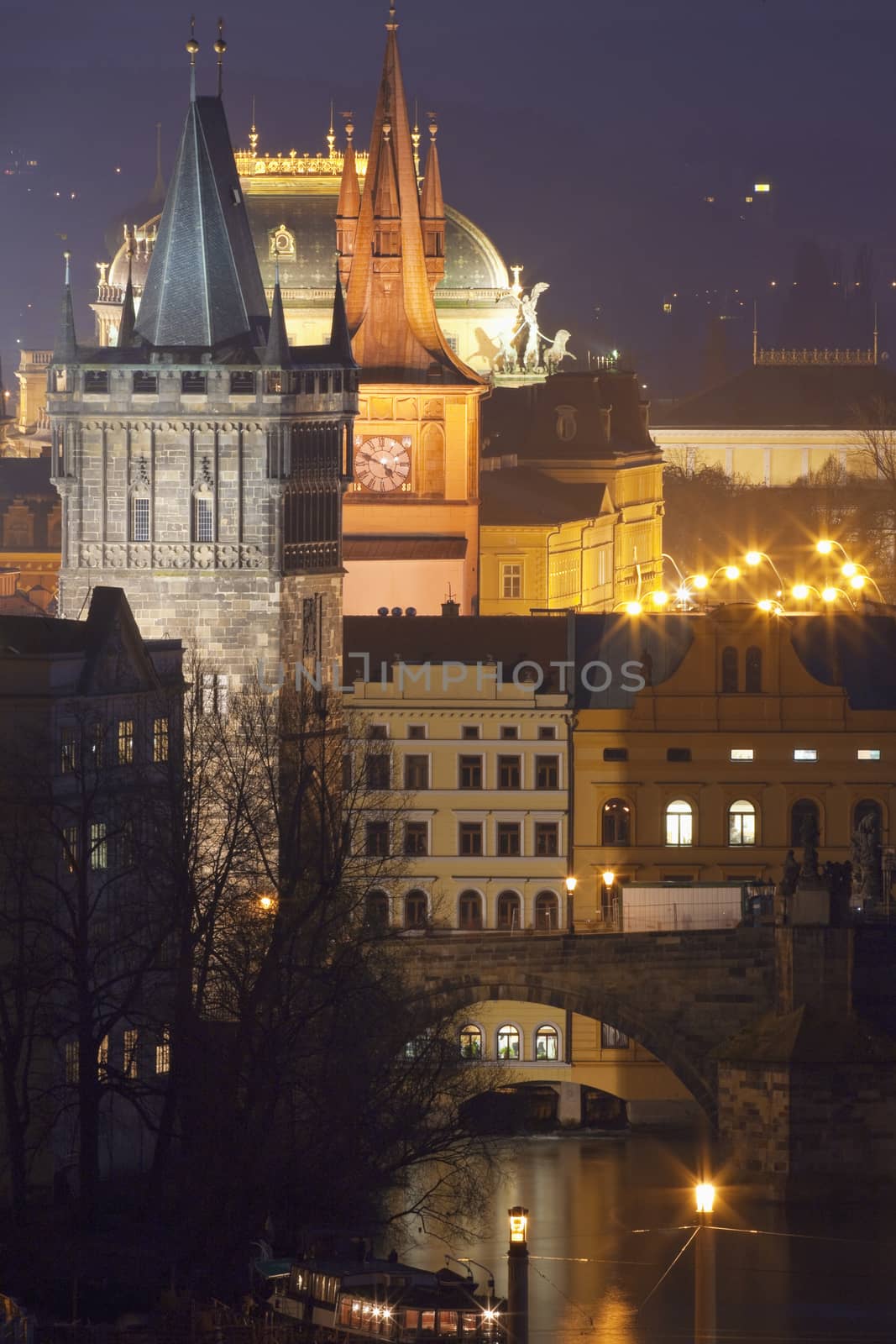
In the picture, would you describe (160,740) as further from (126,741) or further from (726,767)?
(726,767)

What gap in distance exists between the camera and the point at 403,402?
183500mm

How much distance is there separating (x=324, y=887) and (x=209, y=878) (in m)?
2.83

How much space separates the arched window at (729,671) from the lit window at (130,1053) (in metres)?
32.2

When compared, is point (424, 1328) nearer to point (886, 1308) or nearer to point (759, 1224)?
point (886, 1308)

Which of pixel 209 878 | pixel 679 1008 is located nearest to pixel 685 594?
pixel 679 1008

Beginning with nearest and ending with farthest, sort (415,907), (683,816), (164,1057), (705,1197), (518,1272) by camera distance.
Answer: (518,1272), (164,1057), (705,1197), (415,907), (683,816)

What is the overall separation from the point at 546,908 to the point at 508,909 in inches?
40.7

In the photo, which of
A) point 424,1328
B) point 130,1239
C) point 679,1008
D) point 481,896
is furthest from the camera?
point 481,896

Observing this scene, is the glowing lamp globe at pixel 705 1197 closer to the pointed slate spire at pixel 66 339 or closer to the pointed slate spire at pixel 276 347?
the pointed slate spire at pixel 276 347

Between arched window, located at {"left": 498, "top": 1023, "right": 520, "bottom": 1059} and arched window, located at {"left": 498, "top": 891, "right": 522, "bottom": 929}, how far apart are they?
6254 mm

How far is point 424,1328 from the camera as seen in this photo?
294ft

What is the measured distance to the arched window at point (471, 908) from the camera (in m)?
138


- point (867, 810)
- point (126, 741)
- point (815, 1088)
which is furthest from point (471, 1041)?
point (126, 741)

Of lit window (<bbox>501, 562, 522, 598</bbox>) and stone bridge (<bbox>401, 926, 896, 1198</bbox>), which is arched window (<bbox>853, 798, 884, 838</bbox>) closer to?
stone bridge (<bbox>401, 926, 896, 1198</bbox>)
